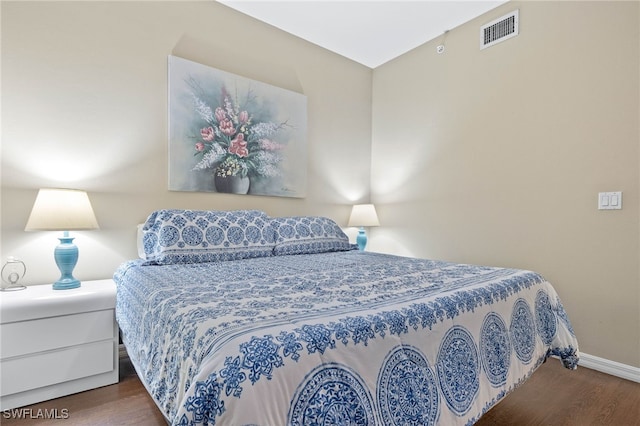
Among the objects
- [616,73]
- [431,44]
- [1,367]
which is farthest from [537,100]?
[1,367]

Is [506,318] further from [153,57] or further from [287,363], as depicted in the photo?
[153,57]

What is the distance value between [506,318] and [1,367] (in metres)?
2.39

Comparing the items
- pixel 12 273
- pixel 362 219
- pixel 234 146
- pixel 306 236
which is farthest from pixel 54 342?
pixel 362 219

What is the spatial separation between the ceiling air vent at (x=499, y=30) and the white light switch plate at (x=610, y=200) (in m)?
1.48

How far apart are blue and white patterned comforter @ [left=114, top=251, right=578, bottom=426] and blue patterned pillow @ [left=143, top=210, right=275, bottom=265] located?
248 mm

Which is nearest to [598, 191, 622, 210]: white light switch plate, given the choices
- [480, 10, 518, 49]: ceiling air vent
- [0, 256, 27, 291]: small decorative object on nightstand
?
[480, 10, 518, 49]: ceiling air vent

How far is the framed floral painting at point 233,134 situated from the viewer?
2.56 metres

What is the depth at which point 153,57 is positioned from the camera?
245cm

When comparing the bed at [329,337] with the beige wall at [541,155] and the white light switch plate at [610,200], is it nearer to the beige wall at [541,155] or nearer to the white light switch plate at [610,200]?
the beige wall at [541,155]

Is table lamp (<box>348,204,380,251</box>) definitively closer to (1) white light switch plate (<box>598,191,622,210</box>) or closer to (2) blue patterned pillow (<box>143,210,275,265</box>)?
(2) blue patterned pillow (<box>143,210,275,265</box>)

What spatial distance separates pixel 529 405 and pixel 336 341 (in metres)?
1.55

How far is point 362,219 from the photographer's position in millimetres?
3512

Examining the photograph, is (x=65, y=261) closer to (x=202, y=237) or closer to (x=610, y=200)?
(x=202, y=237)

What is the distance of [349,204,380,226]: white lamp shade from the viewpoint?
11.5 feet
